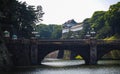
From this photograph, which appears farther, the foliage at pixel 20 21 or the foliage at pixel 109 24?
the foliage at pixel 109 24

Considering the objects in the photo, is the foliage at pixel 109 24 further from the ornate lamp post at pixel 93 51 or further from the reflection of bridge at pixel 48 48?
the ornate lamp post at pixel 93 51

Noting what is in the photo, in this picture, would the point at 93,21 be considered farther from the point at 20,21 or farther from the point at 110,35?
the point at 20,21

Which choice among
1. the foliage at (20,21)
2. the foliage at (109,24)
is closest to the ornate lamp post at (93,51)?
the foliage at (20,21)

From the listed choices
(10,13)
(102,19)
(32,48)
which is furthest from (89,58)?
(102,19)

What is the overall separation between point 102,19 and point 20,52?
3362 inches

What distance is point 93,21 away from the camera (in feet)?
639

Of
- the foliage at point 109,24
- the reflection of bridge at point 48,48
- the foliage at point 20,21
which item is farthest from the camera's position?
the foliage at point 109,24

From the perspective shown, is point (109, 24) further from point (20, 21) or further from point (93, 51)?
point (93, 51)

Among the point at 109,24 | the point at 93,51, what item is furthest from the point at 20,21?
the point at 109,24

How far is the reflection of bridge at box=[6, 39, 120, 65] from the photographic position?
312ft

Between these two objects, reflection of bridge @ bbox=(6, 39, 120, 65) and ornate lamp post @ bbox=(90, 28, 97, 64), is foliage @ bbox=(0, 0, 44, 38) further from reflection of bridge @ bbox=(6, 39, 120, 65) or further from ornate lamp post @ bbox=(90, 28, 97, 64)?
ornate lamp post @ bbox=(90, 28, 97, 64)

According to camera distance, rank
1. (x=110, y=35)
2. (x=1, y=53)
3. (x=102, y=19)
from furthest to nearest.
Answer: (x=102, y=19), (x=110, y=35), (x=1, y=53)

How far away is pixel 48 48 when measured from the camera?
101 metres

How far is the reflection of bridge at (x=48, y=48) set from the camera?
9519cm
